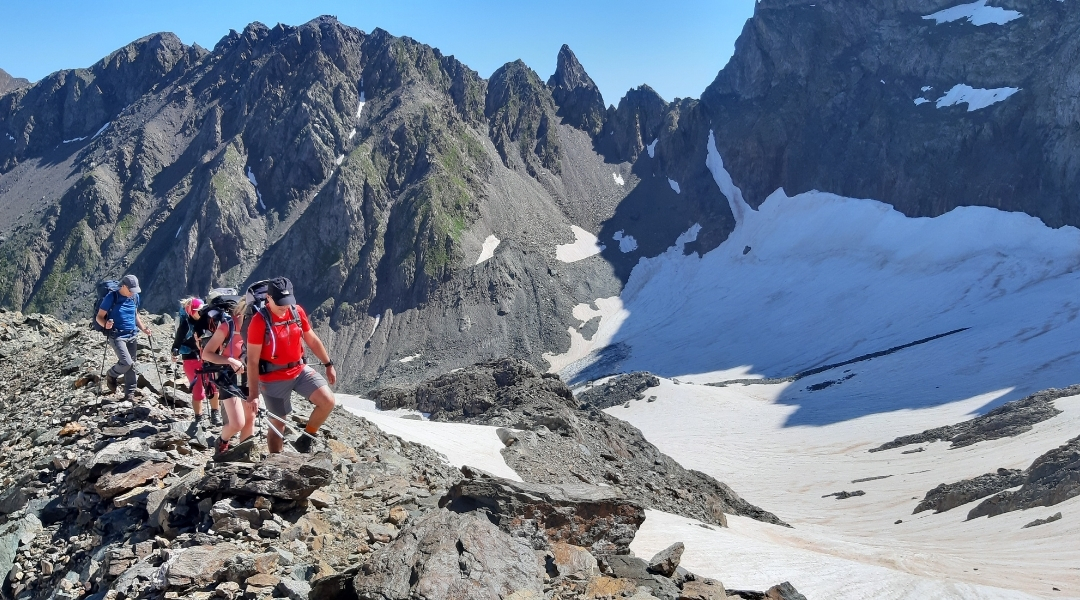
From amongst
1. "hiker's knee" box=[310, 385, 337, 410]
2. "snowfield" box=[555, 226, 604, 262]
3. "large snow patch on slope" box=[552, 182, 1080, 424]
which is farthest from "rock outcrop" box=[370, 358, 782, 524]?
"snowfield" box=[555, 226, 604, 262]

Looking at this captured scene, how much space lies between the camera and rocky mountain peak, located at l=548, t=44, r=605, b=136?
161 meters

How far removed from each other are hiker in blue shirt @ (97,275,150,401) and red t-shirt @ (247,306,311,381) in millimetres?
5462

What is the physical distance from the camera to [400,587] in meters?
7.94

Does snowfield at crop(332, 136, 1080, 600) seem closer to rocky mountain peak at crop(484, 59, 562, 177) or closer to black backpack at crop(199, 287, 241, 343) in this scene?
black backpack at crop(199, 287, 241, 343)

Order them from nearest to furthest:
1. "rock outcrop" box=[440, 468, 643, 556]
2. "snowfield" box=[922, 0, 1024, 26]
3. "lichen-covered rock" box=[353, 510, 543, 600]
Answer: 1. "lichen-covered rock" box=[353, 510, 543, 600]
2. "rock outcrop" box=[440, 468, 643, 556]
3. "snowfield" box=[922, 0, 1024, 26]

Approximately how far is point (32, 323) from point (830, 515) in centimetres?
3530

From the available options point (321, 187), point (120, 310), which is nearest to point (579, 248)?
point (321, 187)

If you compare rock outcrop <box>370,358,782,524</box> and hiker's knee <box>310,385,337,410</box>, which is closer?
hiker's knee <box>310,385,337,410</box>

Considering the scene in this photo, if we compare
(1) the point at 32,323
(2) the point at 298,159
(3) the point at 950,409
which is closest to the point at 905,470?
(3) the point at 950,409

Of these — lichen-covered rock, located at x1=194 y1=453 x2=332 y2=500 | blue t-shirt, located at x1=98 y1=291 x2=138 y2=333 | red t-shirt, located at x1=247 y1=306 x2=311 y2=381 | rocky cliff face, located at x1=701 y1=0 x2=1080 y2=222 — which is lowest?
lichen-covered rock, located at x1=194 y1=453 x2=332 y2=500

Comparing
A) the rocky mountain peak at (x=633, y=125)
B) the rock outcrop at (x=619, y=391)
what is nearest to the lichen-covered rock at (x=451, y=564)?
the rock outcrop at (x=619, y=391)

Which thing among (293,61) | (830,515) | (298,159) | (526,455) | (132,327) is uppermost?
(293,61)

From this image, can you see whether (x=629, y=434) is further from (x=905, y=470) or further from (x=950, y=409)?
(x=950, y=409)

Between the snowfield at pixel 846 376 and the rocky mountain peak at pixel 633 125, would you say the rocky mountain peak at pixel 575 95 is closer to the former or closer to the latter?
the rocky mountain peak at pixel 633 125
